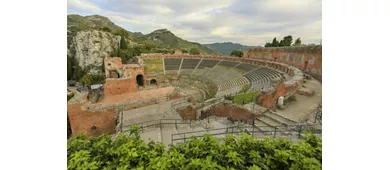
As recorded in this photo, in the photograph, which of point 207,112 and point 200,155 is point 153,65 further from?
point 200,155

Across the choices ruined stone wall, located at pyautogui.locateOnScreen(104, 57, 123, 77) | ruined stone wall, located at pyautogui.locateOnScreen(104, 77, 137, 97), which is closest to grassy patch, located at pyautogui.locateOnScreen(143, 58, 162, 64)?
ruined stone wall, located at pyautogui.locateOnScreen(104, 57, 123, 77)

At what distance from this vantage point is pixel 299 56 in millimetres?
23594

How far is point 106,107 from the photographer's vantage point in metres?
10.8

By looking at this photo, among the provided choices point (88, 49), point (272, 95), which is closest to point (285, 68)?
point (272, 95)

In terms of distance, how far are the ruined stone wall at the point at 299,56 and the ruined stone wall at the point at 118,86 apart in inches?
843

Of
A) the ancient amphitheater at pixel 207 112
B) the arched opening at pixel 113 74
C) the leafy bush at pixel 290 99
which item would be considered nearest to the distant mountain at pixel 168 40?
the arched opening at pixel 113 74

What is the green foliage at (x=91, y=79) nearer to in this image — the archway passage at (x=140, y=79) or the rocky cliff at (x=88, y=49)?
the rocky cliff at (x=88, y=49)

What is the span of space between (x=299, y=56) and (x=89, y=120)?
26.8 metres

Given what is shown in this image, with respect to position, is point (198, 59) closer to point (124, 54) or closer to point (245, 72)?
point (245, 72)

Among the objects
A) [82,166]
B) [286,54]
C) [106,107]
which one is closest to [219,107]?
[106,107]

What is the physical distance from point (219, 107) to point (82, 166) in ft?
30.8

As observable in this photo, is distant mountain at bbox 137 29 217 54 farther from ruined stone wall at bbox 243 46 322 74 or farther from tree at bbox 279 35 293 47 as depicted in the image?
ruined stone wall at bbox 243 46 322 74

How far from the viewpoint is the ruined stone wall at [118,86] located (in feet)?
48.8

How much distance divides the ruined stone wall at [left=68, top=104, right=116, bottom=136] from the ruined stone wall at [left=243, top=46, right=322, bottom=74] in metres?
22.4
